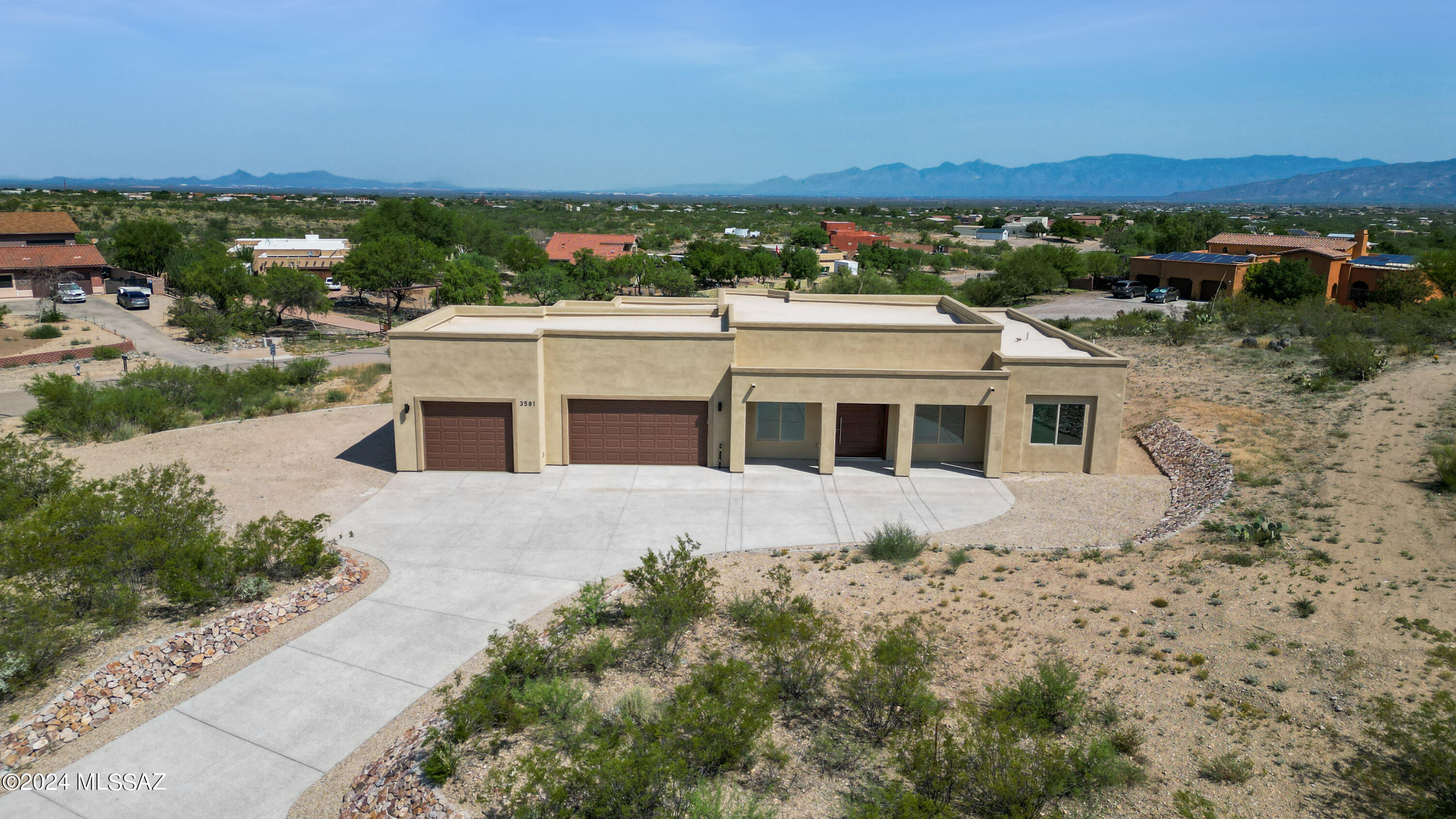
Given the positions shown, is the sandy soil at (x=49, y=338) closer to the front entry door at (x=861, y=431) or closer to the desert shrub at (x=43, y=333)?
the desert shrub at (x=43, y=333)

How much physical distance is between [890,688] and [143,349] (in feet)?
145

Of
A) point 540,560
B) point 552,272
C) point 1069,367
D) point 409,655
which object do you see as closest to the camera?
point 409,655

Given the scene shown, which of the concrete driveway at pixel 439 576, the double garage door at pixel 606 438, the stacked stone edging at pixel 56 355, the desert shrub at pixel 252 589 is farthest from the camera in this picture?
the stacked stone edging at pixel 56 355

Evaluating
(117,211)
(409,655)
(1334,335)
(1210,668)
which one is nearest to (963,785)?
(1210,668)

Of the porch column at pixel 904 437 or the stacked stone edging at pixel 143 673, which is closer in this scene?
the stacked stone edging at pixel 143 673

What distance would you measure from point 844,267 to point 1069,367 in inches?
1849

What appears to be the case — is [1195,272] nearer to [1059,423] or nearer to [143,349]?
[1059,423]

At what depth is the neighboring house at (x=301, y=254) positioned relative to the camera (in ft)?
222

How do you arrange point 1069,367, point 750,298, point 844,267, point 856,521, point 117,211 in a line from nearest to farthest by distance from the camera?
point 856,521 → point 1069,367 → point 750,298 → point 844,267 → point 117,211

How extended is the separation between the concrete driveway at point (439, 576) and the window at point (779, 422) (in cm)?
92

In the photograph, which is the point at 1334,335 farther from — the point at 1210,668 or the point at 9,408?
the point at 9,408

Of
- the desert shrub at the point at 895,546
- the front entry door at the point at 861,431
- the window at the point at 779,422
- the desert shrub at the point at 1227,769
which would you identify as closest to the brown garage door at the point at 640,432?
the window at the point at 779,422

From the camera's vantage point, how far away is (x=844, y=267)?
226 feet

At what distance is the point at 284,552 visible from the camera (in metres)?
16.0
